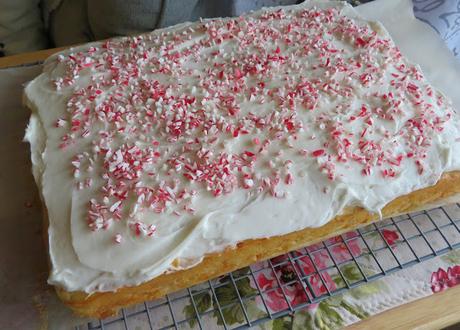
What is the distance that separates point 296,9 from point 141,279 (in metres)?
1.01

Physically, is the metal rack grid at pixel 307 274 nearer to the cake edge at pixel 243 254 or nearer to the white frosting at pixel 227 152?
the cake edge at pixel 243 254

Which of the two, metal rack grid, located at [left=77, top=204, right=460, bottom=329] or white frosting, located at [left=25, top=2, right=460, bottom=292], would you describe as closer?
white frosting, located at [left=25, top=2, right=460, bottom=292]

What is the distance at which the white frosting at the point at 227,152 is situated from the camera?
96 centimetres

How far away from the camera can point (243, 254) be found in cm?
105

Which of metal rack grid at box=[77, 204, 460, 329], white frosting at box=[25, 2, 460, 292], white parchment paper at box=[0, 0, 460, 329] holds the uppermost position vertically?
white frosting at box=[25, 2, 460, 292]

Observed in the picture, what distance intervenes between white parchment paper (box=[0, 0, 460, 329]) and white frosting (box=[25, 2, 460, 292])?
6.1 inches

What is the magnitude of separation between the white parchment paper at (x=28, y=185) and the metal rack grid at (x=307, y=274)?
5.0 inches

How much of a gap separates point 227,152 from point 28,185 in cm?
54

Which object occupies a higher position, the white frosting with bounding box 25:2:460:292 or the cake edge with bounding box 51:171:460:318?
the white frosting with bounding box 25:2:460:292

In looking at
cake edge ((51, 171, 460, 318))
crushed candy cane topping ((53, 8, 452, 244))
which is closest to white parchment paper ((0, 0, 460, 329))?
cake edge ((51, 171, 460, 318))

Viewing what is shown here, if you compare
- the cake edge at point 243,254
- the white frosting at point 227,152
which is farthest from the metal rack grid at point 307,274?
the white frosting at point 227,152

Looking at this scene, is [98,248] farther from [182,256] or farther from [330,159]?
[330,159]

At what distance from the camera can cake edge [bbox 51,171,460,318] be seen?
98cm

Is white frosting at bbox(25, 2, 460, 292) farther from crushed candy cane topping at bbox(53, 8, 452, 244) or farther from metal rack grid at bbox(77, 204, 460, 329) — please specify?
metal rack grid at bbox(77, 204, 460, 329)
